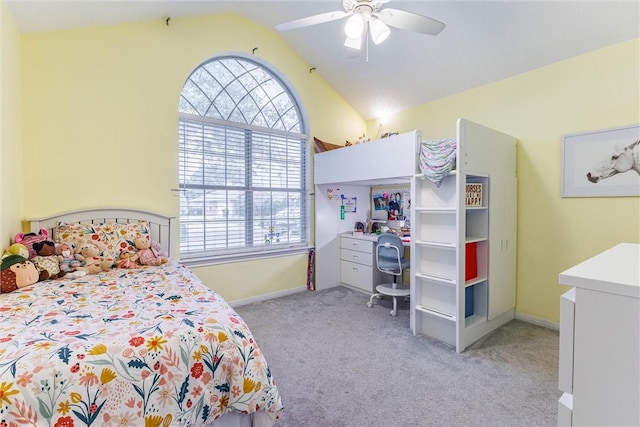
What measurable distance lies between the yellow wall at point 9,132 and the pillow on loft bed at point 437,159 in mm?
3057

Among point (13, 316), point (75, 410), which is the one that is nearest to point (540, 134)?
point (75, 410)

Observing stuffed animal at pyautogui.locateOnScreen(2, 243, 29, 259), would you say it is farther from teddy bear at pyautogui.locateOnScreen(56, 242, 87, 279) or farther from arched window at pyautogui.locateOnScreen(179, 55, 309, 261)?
arched window at pyautogui.locateOnScreen(179, 55, 309, 261)

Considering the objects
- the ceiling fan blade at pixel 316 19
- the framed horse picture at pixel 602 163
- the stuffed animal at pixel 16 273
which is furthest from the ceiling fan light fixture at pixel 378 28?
the stuffed animal at pixel 16 273

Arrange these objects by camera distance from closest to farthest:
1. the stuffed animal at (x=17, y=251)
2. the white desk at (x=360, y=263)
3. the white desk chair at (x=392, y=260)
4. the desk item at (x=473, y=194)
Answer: the stuffed animal at (x=17, y=251)
the desk item at (x=473, y=194)
the white desk chair at (x=392, y=260)
the white desk at (x=360, y=263)

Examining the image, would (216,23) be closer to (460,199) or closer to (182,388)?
(460,199)

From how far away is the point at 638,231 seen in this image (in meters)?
2.43

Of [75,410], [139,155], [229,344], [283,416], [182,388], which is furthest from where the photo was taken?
[139,155]

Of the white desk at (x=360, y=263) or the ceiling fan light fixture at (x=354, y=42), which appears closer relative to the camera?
the ceiling fan light fixture at (x=354, y=42)

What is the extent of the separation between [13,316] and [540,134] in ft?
13.3

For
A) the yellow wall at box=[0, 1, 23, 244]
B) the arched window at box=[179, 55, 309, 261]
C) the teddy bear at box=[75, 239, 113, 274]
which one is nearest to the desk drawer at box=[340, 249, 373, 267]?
the arched window at box=[179, 55, 309, 261]

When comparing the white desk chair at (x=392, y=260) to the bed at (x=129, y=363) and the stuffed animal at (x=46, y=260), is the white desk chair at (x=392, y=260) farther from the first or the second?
the stuffed animal at (x=46, y=260)

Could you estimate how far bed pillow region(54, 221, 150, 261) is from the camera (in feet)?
7.85

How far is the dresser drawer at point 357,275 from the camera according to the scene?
382 centimetres

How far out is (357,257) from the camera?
4.02 meters
